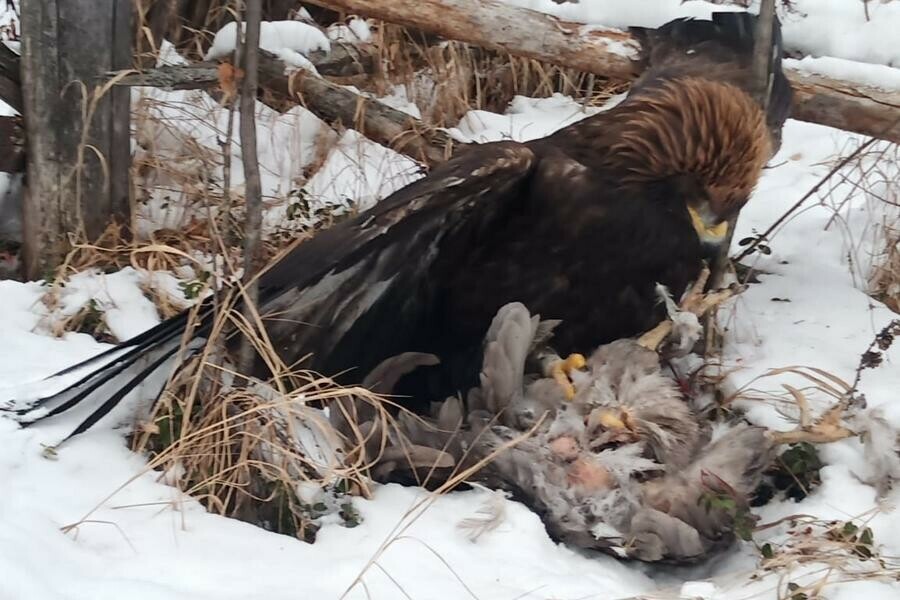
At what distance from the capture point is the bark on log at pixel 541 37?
134 inches

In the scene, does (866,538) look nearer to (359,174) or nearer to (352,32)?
(359,174)

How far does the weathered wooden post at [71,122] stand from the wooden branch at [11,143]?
0.14 feet

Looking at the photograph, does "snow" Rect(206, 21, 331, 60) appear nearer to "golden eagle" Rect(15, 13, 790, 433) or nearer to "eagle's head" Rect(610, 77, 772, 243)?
"golden eagle" Rect(15, 13, 790, 433)

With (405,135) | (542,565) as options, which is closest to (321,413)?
(542,565)

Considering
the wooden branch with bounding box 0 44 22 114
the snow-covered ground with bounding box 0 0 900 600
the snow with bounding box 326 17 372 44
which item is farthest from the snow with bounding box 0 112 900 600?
the snow with bounding box 326 17 372 44

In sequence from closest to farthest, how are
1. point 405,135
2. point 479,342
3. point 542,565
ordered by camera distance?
point 542,565 → point 479,342 → point 405,135

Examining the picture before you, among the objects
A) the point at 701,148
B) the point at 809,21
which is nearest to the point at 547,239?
the point at 701,148

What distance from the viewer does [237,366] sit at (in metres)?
2.55

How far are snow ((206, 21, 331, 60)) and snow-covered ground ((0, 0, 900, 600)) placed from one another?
1.11 metres

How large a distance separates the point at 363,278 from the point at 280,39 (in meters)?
1.82

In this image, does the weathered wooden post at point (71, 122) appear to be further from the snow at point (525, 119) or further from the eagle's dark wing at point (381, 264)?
the snow at point (525, 119)

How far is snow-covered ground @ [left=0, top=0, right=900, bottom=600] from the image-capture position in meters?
1.93

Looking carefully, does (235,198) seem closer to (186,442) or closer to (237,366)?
(237,366)

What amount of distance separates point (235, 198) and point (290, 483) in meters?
1.86
